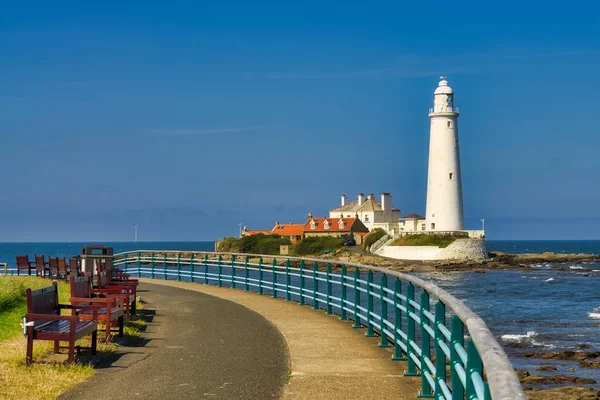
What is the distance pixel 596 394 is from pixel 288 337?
7.31m

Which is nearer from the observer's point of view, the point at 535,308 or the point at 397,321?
the point at 397,321

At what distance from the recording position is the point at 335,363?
1063cm

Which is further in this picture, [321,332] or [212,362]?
[321,332]

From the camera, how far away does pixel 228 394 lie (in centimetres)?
869

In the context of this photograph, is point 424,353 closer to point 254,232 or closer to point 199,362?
point 199,362

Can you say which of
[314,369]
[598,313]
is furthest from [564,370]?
[598,313]

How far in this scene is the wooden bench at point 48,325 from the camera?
9.75 m

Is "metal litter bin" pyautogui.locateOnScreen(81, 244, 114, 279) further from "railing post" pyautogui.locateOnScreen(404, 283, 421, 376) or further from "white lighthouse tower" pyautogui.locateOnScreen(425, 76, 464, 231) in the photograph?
"white lighthouse tower" pyautogui.locateOnScreen(425, 76, 464, 231)

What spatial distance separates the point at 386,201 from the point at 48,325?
384 feet

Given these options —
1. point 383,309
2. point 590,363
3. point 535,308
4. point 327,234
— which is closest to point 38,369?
point 383,309

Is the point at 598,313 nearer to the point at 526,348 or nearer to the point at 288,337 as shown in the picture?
the point at 526,348

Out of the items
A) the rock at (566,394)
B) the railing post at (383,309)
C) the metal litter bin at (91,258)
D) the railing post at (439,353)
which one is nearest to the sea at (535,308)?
the rock at (566,394)

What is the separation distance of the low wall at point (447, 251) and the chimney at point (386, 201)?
82.4 feet

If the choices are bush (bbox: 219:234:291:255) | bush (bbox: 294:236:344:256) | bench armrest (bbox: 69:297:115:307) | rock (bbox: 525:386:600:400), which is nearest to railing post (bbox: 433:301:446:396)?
bench armrest (bbox: 69:297:115:307)
